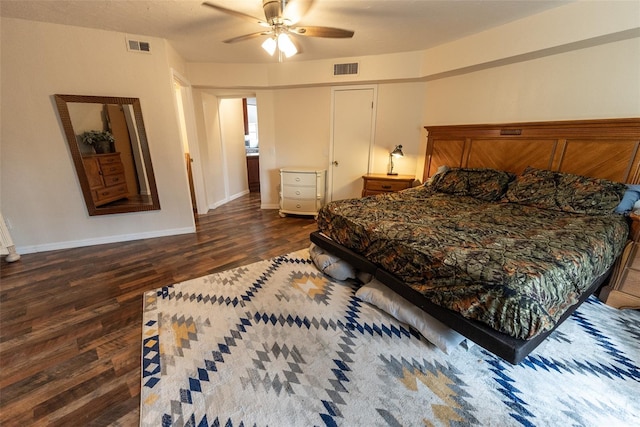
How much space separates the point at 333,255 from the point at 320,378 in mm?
1125

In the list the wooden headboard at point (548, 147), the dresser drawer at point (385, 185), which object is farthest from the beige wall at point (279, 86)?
the dresser drawer at point (385, 185)

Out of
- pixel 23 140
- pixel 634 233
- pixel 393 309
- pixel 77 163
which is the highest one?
pixel 23 140

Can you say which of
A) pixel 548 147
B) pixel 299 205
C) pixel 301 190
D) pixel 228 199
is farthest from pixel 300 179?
pixel 548 147

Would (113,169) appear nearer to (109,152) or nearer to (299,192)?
(109,152)

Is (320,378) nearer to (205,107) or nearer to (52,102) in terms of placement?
(52,102)

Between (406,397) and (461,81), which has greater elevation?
(461,81)

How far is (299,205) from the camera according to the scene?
428 centimetres

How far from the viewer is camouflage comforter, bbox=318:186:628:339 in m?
1.24

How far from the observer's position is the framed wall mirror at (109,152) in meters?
2.88

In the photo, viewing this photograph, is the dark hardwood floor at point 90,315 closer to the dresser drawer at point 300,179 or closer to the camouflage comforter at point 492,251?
the dresser drawer at point 300,179

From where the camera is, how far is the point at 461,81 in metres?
3.27

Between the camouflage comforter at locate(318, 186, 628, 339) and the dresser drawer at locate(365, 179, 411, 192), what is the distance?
1.31 m

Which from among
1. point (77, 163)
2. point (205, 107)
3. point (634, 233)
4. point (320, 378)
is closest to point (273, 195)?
point (205, 107)

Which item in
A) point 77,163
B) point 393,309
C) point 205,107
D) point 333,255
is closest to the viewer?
point 393,309
